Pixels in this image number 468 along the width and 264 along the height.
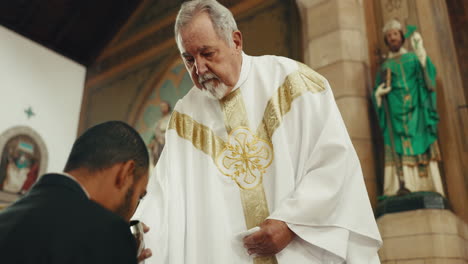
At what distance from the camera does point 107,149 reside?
1347mm

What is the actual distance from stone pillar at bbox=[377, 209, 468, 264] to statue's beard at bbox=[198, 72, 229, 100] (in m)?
2.44

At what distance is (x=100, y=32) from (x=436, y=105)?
6.94 metres

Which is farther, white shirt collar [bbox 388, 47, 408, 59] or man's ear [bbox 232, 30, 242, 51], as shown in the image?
white shirt collar [bbox 388, 47, 408, 59]

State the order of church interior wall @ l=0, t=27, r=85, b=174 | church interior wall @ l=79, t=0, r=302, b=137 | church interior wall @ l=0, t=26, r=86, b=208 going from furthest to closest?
church interior wall @ l=0, t=27, r=85, b=174 → church interior wall @ l=0, t=26, r=86, b=208 → church interior wall @ l=79, t=0, r=302, b=137

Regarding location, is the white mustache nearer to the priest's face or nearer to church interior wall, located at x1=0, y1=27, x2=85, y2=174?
the priest's face

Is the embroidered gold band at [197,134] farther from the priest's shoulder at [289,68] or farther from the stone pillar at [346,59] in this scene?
the stone pillar at [346,59]

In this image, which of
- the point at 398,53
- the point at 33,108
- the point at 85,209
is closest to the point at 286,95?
the point at 85,209

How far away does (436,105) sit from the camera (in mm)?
4320

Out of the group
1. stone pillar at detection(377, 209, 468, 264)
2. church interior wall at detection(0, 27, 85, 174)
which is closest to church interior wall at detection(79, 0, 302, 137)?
church interior wall at detection(0, 27, 85, 174)

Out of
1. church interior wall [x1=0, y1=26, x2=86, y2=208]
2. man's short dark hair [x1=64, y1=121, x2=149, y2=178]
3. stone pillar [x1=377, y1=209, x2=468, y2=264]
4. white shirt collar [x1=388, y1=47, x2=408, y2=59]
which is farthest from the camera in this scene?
church interior wall [x1=0, y1=26, x2=86, y2=208]

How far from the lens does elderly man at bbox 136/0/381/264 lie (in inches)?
67.4

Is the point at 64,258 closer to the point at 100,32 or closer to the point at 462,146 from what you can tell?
the point at 462,146

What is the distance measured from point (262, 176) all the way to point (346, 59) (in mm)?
3124

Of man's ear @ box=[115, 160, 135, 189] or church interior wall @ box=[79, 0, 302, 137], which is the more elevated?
church interior wall @ box=[79, 0, 302, 137]
